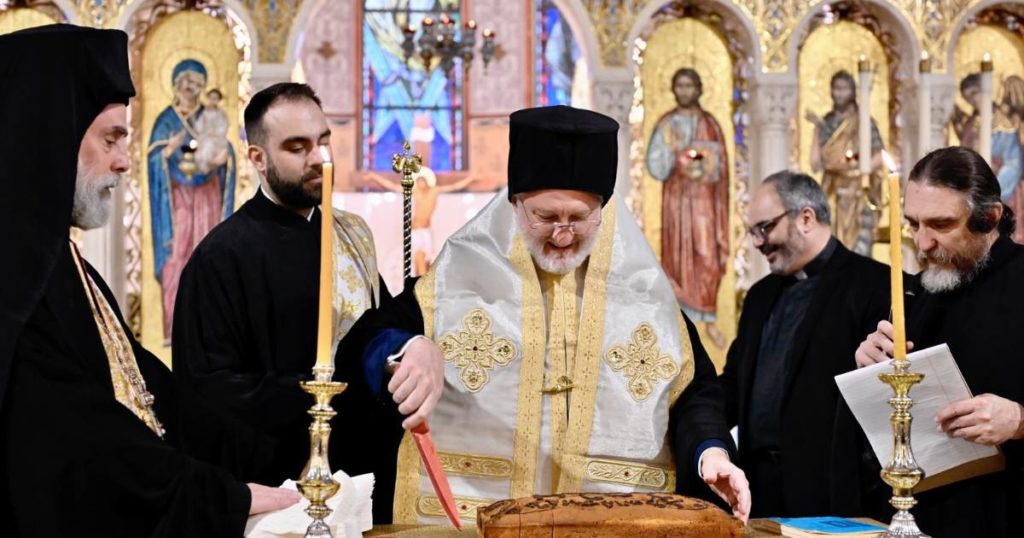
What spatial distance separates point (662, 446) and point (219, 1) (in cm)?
840

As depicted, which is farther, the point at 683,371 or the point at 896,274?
the point at 683,371

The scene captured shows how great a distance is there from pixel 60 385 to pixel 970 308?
2.68 metres

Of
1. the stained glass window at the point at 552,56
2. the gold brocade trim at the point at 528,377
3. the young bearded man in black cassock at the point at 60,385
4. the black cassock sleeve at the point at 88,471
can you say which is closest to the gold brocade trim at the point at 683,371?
the gold brocade trim at the point at 528,377

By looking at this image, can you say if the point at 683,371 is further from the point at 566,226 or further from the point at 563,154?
the point at 563,154

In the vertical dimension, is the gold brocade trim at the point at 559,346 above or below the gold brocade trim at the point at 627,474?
above

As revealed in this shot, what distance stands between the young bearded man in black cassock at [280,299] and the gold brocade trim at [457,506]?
0.41m

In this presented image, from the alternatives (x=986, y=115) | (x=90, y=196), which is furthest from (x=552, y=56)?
(x=90, y=196)

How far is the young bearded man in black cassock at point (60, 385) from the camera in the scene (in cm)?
278

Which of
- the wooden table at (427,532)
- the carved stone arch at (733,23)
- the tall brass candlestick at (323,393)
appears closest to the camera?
the tall brass candlestick at (323,393)

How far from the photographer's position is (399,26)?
1656 centimetres

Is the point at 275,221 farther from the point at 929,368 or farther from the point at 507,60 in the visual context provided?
the point at 507,60

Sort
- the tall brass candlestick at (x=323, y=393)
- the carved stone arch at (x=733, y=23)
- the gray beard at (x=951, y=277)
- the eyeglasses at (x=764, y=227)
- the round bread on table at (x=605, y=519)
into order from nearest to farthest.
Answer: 1. the tall brass candlestick at (x=323, y=393)
2. the round bread on table at (x=605, y=519)
3. the gray beard at (x=951, y=277)
4. the eyeglasses at (x=764, y=227)
5. the carved stone arch at (x=733, y=23)

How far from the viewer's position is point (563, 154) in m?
3.71

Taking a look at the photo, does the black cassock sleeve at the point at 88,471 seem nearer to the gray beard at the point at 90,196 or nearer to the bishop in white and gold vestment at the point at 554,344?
the gray beard at the point at 90,196
